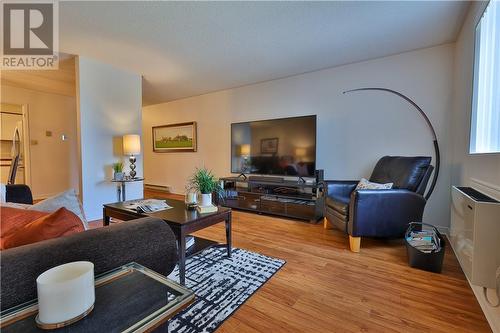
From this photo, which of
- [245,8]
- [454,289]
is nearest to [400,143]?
[454,289]

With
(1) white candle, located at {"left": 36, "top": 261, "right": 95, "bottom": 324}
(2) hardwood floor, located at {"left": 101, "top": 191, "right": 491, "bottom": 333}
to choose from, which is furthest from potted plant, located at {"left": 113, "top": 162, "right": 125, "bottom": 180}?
(1) white candle, located at {"left": 36, "top": 261, "right": 95, "bottom": 324}

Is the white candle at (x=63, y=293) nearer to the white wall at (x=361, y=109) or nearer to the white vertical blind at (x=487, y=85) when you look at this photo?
the white vertical blind at (x=487, y=85)

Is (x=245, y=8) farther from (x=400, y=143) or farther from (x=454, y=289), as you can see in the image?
(x=454, y=289)

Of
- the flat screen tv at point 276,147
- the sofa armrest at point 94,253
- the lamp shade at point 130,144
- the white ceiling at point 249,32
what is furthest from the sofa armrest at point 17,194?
the flat screen tv at point 276,147

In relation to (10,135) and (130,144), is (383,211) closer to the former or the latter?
(130,144)

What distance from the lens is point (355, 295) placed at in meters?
1.53

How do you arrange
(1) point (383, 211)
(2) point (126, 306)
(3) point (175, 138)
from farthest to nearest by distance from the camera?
(3) point (175, 138), (1) point (383, 211), (2) point (126, 306)

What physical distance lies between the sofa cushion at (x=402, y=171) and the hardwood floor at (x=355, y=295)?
670 millimetres

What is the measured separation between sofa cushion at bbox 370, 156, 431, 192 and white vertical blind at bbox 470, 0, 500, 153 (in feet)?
1.40

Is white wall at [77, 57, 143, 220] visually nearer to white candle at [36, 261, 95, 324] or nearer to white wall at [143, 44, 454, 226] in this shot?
white wall at [143, 44, 454, 226]

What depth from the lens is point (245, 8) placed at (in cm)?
205

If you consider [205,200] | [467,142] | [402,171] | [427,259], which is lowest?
[427,259]

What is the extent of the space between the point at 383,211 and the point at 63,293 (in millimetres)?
2372

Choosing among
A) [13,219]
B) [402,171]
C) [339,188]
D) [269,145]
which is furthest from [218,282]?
[269,145]
